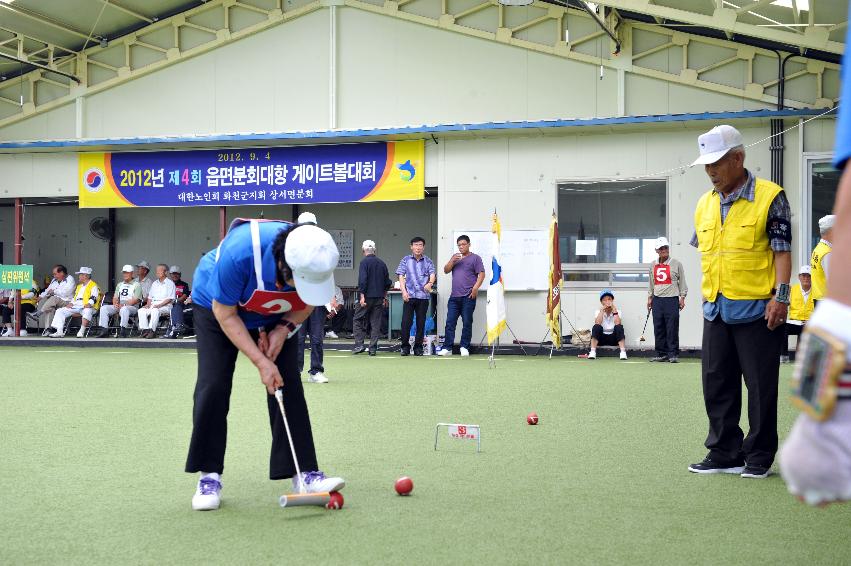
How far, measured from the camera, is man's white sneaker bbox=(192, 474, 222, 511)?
13.8ft

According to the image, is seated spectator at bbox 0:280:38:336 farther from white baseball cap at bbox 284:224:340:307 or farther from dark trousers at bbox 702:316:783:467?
white baseball cap at bbox 284:224:340:307

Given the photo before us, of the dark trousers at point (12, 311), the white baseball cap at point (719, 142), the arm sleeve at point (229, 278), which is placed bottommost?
the dark trousers at point (12, 311)

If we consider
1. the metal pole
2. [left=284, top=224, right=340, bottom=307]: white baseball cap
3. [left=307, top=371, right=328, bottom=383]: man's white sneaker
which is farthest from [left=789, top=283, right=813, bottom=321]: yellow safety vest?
the metal pole

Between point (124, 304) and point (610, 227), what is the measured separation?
9055mm

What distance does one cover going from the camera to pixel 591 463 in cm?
541

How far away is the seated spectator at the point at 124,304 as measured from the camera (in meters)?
18.6

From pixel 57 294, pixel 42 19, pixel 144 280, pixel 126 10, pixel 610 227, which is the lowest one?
pixel 57 294

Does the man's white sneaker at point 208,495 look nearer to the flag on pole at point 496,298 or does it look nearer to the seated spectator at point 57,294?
the flag on pole at point 496,298

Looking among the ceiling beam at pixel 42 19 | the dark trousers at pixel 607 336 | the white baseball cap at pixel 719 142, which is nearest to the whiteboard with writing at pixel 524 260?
the dark trousers at pixel 607 336

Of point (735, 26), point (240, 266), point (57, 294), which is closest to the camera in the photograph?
point (240, 266)

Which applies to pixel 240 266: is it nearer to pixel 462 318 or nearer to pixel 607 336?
pixel 462 318

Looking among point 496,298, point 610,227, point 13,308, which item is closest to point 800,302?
point 610,227

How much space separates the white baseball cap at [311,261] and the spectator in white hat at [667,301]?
1055 cm

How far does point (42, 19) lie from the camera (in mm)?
16766
